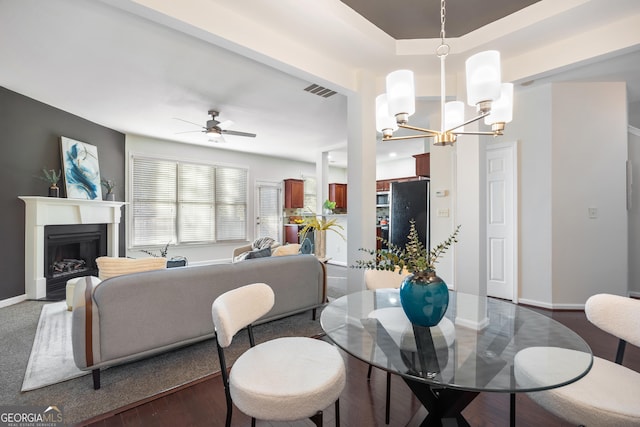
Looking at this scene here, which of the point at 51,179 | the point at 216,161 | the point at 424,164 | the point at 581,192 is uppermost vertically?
the point at 216,161

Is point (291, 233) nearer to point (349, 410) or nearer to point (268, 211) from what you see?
point (268, 211)

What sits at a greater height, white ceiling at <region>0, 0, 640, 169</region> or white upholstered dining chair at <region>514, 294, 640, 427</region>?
white ceiling at <region>0, 0, 640, 169</region>

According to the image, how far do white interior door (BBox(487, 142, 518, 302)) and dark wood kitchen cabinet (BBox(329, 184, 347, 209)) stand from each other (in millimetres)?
4817

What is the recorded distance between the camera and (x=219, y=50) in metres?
2.79

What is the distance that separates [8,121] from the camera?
3.69 meters

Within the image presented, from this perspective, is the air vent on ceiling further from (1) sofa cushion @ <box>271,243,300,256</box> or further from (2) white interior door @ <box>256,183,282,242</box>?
(2) white interior door @ <box>256,183,282,242</box>

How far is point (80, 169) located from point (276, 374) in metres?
5.17

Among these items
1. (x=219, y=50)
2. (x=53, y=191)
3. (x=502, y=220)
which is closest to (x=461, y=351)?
(x=219, y=50)

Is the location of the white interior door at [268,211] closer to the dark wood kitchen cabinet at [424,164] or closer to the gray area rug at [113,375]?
the dark wood kitchen cabinet at [424,164]

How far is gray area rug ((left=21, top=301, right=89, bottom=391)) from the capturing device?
1.99m

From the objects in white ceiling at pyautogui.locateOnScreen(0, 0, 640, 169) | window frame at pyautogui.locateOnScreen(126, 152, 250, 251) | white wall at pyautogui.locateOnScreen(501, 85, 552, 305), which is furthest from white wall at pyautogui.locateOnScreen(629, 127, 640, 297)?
window frame at pyautogui.locateOnScreen(126, 152, 250, 251)

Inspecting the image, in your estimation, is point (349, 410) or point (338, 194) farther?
point (338, 194)

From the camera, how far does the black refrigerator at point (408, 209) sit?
4.59m

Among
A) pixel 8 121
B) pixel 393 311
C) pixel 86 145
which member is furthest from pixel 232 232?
pixel 393 311
